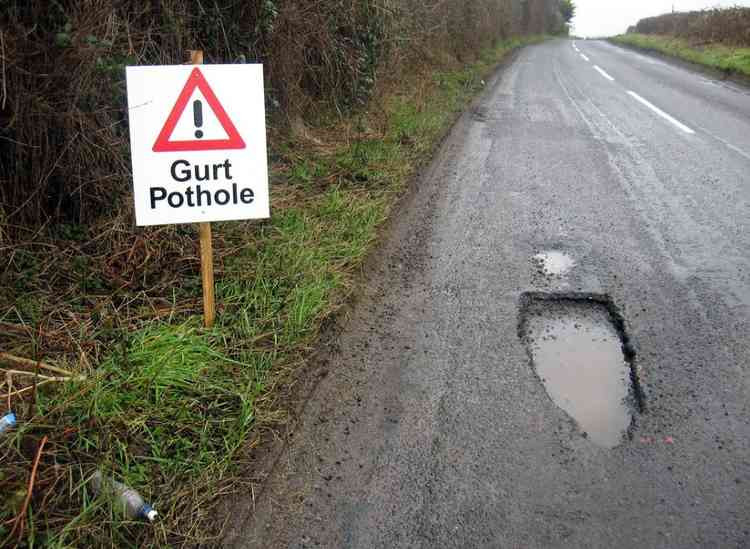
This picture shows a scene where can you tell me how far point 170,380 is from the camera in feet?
9.57

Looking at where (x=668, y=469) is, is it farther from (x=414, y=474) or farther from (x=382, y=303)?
(x=382, y=303)

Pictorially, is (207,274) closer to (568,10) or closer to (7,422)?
(7,422)

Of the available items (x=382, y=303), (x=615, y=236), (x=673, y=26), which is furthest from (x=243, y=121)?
(x=673, y=26)

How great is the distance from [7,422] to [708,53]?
25.8m

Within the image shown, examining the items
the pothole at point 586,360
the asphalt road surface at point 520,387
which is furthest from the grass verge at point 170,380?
the pothole at point 586,360

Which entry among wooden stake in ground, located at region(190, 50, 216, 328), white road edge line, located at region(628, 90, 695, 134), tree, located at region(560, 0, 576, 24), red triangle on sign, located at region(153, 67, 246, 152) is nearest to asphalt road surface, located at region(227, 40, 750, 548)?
wooden stake in ground, located at region(190, 50, 216, 328)

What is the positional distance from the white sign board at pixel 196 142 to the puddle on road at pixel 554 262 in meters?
2.25

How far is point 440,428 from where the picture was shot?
291 centimetres

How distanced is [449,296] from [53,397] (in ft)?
7.93

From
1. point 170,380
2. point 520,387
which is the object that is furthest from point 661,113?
point 170,380

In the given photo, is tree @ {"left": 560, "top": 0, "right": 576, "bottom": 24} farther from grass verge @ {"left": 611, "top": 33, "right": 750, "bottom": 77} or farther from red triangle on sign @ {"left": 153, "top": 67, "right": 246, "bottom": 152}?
red triangle on sign @ {"left": 153, "top": 67, "right": 246, "bottom": 152}

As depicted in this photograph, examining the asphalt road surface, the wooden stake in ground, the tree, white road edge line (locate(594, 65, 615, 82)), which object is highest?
the tree

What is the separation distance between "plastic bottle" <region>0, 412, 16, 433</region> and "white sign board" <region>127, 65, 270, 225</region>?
1.07 m

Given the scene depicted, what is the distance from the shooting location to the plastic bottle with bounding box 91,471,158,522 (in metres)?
2.27
